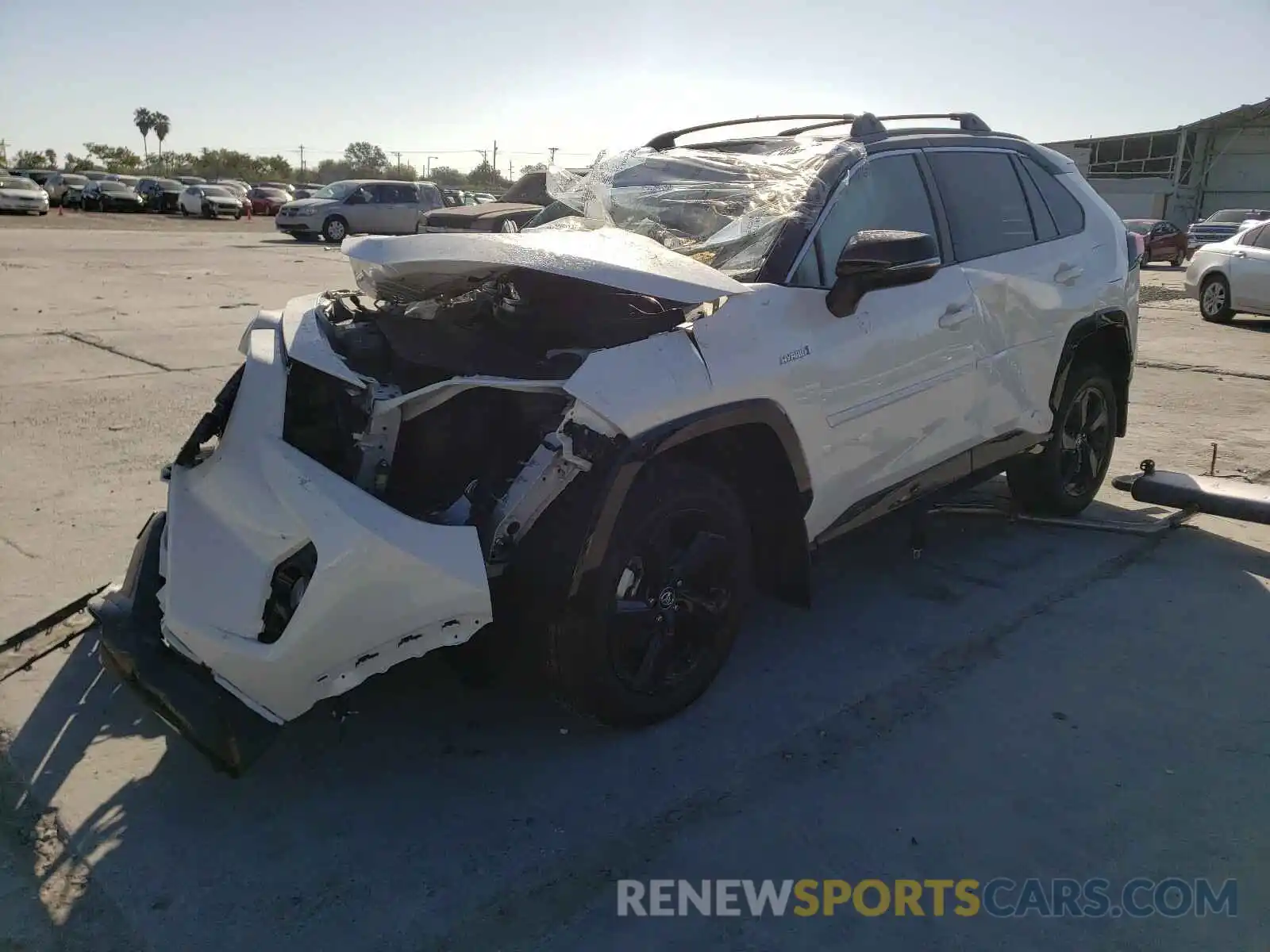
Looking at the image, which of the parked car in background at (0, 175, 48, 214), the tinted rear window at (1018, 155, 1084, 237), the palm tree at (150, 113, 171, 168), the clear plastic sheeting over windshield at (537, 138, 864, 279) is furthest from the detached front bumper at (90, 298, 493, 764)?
the palm tree at (150, 113, 171, 168)

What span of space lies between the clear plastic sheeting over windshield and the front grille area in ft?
4.61

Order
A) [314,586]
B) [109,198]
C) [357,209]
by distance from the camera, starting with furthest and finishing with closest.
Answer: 1. [109,198]
2. [357,209]
3. [314,586]

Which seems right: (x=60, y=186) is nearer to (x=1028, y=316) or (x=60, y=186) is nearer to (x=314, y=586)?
(x=1028, y=316)

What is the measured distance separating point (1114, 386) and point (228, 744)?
472 cm

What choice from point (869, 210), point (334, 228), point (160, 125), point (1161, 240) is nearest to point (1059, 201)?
point (869, 210)

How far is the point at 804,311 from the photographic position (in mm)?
3512

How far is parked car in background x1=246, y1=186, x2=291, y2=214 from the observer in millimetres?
45156

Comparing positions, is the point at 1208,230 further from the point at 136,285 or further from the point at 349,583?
the point at 349,583

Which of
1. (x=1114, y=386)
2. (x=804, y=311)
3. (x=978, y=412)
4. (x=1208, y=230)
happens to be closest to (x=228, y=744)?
(x=804, y=311)

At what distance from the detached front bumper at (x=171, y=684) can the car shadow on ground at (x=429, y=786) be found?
0.30 meters

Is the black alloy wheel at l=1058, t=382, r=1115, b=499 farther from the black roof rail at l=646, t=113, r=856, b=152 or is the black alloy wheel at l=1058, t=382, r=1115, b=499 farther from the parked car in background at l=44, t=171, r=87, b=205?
the parked car in background at l=44, t=171, r=87, b=205

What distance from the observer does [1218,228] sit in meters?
29.4

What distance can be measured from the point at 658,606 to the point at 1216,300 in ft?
45.9

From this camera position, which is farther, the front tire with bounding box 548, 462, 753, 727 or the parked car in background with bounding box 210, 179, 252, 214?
the parked car in background with bounding box 210, 179, 252, 214
